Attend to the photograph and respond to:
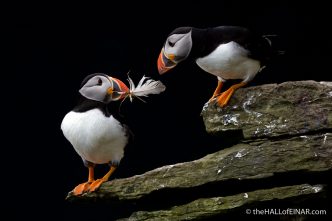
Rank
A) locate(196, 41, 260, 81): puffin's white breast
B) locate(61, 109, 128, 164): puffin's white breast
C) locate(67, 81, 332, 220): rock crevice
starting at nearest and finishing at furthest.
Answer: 1. locate(67, 81, 332, 220): rock crevice
2. locate(196, 41, 260, 81): puffin's white breast
3. locate(61, 109, 128, 164): puffin's white breast

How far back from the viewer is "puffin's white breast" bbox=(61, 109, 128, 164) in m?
4.72

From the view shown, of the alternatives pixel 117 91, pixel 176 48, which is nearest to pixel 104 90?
pixel 117 91

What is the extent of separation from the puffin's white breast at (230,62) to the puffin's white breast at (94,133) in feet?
1.99

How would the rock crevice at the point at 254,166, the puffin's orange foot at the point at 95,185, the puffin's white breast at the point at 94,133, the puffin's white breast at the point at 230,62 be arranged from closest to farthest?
the rock crevice at the point at 254,166 < the puffin's white breast at the point at 230,62 < the puffin's white breast at the point at 94,133 < the puffin's orange foot at the point at 95,185

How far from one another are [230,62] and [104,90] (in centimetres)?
72

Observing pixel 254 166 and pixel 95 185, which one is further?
pixel 95 185

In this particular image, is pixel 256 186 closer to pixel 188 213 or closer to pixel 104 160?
pixel 188 213

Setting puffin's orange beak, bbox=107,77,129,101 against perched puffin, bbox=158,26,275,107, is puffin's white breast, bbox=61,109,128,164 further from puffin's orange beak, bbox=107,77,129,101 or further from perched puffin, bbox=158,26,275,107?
perched puffin, bbox=158,26,275,107

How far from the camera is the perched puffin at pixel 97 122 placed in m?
4.73

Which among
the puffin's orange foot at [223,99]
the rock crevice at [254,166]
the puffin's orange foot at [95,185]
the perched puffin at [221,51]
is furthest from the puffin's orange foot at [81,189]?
the puffin's orange foot at [223,99]

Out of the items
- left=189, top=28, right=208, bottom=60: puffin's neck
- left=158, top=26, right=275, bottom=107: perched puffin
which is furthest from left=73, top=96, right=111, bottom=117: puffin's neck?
left=189, top=28, right=208, bottom=60: puffin's neck

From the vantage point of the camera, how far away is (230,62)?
4.63m

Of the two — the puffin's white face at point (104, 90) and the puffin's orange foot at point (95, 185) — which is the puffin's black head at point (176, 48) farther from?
the puffin's orange foot at point (95, 185)

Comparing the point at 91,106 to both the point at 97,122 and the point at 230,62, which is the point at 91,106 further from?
the point at 230,62
